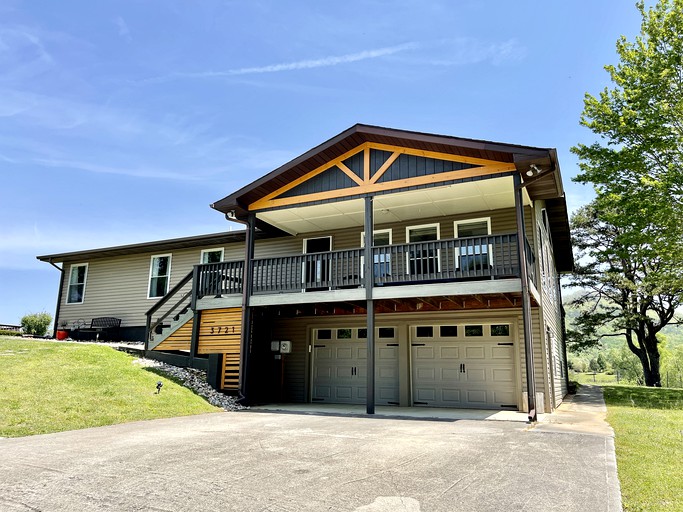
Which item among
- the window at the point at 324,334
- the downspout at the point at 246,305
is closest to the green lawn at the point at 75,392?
the downspout at the point at 246,305

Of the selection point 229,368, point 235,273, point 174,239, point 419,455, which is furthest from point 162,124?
point 419,455

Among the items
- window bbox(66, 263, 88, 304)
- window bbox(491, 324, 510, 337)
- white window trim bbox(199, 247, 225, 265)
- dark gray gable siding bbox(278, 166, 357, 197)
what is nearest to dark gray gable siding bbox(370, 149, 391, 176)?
dark gray gable siding bbox(278, 166, 357, 197)

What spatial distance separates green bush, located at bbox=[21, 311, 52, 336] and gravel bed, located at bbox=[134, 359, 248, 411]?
1015 cm

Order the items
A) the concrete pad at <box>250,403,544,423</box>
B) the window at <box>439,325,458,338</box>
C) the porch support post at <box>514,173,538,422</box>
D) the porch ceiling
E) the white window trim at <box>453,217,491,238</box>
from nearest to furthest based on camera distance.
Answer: the porch support post at <box>514,173,538,422</box>, the concrete pad at <box>250,403,544,423</box>, the porch ceiling, the white window trim at <box>453,217,491,238</box>, the window at <box>439,325,458,338</box>

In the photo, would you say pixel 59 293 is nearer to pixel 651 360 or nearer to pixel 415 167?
pixel 415 167

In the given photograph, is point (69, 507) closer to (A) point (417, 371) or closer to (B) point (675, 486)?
(B) point (675, 486)

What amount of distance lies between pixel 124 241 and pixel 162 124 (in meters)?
7.18

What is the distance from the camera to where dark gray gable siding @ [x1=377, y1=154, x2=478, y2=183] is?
1052 centimetres

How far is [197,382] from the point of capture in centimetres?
1177

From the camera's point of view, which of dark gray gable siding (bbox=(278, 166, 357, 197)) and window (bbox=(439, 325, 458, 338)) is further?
Answer: window (bbox=(439, 325, 458, 338))

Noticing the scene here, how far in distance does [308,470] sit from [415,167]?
24.9ft

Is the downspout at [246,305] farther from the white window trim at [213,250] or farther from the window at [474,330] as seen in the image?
the window at [474,330]

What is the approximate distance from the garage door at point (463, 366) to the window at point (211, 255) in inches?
284

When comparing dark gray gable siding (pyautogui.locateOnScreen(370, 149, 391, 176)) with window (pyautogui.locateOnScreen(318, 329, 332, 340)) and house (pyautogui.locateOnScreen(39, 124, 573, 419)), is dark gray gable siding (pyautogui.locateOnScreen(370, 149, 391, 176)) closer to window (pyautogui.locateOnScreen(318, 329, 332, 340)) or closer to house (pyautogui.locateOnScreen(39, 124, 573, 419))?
house (pyautogui.locateOnScreen(39, 124, 573, 419))
